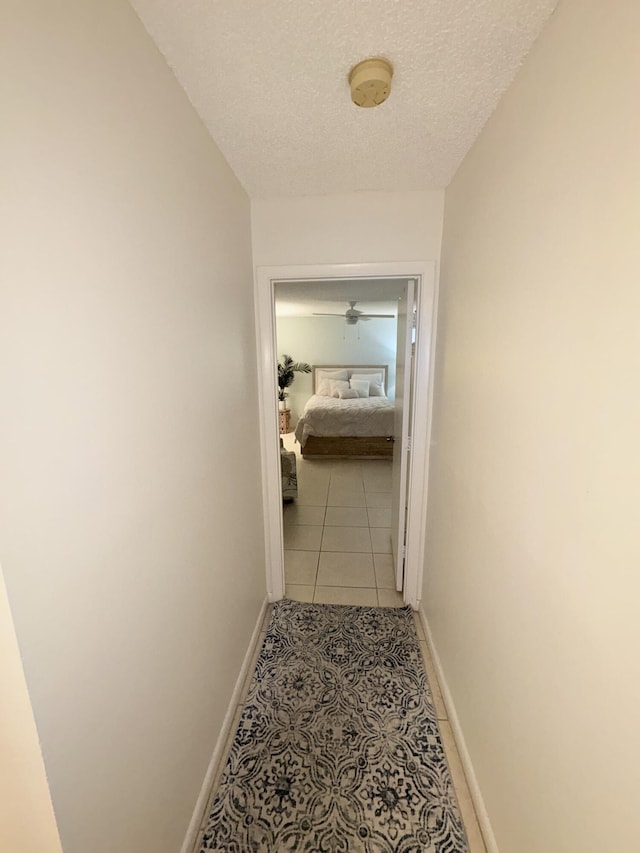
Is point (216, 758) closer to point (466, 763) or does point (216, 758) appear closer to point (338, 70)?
point (466, 763)

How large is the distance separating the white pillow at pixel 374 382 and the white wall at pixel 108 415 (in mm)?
5394

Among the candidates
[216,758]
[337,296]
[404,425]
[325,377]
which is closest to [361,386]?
[325,377]

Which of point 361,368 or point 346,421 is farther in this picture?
point 361,368

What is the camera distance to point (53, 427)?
62 centimetres

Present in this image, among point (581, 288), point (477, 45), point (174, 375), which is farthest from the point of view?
point (174, 375)

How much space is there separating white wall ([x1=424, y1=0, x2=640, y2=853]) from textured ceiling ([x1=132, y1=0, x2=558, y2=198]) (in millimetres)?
115

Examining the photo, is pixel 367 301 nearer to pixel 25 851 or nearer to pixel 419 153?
pixel 419 153

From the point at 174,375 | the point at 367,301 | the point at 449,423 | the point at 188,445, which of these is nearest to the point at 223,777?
the point at 188,445

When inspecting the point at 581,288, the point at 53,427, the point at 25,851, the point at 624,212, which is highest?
the point at 624,212

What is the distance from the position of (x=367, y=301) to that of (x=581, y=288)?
4.31m

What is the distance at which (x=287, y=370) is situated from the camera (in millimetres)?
6824

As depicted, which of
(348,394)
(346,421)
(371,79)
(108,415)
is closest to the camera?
(108,415)

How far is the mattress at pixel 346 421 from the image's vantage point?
5.15 m

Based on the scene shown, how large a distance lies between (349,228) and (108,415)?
1568 mm
